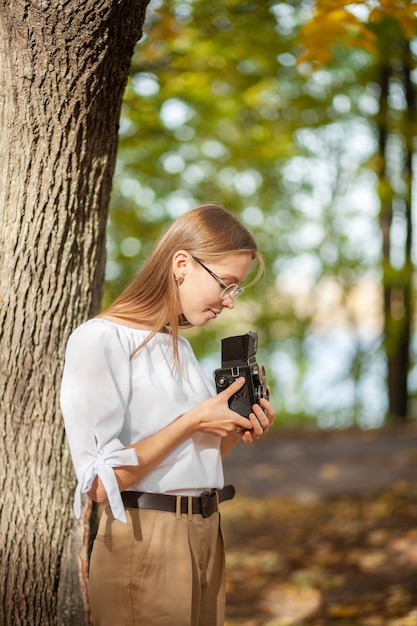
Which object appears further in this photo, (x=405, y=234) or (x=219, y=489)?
(x=405, y=234)

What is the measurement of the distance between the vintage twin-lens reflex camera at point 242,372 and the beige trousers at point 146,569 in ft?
1.18

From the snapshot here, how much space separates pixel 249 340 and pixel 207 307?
161 mm

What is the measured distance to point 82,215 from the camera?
2.77 m

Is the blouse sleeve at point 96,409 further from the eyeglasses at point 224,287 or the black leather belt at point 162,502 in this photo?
the eyeglasses at point 224,287

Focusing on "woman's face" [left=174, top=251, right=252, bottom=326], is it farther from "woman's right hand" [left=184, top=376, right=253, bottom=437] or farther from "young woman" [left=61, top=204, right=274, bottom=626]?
"woman's right hand" [left=184, top=376, right=253, bottom=437]

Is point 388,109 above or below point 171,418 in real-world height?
above

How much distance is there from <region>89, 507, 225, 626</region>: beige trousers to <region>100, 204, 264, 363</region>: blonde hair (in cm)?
50

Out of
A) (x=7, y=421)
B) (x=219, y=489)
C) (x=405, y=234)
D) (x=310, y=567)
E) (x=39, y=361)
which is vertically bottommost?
(x=310, y=567)

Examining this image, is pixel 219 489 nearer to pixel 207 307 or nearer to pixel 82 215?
pixel 207 307

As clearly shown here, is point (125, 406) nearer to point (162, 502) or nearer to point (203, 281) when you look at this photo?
point (162, 502)

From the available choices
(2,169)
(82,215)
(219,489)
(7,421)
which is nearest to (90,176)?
(82,215)

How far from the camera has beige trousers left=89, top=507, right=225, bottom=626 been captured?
6.85ft

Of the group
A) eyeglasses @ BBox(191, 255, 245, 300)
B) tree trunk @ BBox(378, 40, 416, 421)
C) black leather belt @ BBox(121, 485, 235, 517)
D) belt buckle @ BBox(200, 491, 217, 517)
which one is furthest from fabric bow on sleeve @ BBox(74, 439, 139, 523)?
tree trunk @ BBox(378, 40, 416, 421)

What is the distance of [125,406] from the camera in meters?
2.10
